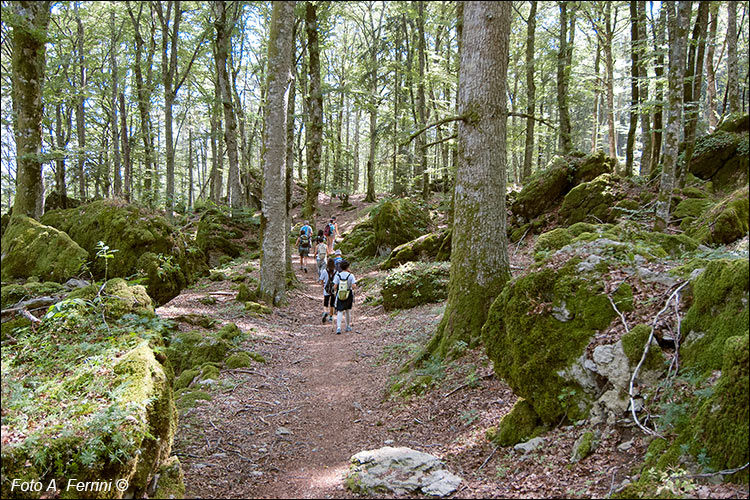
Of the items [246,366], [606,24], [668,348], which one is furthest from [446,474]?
[606,24]

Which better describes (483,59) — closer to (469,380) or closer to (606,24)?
(469,380)

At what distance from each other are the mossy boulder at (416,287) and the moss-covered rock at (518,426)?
6476 mm

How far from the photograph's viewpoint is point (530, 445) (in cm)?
396

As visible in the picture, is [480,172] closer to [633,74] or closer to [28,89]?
[28,89]

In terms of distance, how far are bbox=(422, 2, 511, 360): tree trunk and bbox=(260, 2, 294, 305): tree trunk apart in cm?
614

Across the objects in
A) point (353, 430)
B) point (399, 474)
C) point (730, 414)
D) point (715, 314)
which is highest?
point (715, 314)

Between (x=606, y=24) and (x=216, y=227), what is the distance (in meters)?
20.3

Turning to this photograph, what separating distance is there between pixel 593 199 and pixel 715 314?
1115 centimetres

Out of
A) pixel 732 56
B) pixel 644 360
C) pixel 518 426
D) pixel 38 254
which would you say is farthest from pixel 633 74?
pixel 38 254

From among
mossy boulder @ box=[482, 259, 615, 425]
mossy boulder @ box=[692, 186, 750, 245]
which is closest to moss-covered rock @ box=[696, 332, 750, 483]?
mossy boulder @ box=[482, 259, 615, 425]

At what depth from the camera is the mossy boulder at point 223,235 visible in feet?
61.7

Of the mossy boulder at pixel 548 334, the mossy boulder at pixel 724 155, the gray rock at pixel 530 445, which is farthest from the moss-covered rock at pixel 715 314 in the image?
the mossy boulder at pixel 724 155

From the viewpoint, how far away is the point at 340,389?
22.5 ft

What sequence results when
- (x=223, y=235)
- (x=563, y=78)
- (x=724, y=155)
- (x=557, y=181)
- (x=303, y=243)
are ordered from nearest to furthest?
(x=724, y=155) → (x=557, y=181) → (x=563, y=78) → (x=303, y=243) → (x=223, y=235)
